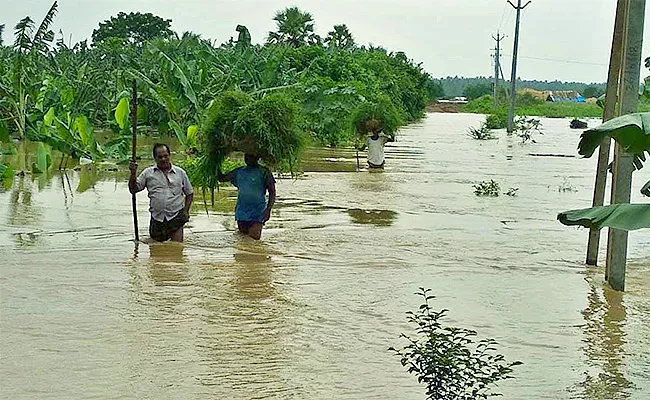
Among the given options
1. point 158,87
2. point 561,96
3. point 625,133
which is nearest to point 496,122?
point 158,87

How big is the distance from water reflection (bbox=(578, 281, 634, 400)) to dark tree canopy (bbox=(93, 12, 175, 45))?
6413cm

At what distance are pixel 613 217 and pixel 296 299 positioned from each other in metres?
3.85

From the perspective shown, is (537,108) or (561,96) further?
(561,96)

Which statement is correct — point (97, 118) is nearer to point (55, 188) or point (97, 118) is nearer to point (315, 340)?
point (55, 188)

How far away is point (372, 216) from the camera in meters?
14.7

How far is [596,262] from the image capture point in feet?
36.8

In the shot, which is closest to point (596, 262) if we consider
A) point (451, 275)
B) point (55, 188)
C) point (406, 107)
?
point (451, 275)

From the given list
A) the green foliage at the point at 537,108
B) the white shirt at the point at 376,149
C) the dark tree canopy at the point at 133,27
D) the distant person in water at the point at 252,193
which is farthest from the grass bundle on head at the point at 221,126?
the green foliage at the point at 537,108

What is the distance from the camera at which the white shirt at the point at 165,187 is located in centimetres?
1067

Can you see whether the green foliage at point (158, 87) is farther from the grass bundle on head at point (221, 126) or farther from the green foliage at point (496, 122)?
the green foliage at point (496, 122)

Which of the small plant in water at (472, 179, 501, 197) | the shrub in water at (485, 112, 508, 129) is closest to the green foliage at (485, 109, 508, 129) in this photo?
the shrub in water at (485, 112, 508, 129)

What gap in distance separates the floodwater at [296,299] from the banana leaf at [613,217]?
3.96 ft

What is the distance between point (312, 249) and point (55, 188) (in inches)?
277

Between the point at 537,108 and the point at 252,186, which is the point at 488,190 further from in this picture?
the point at 537,108
